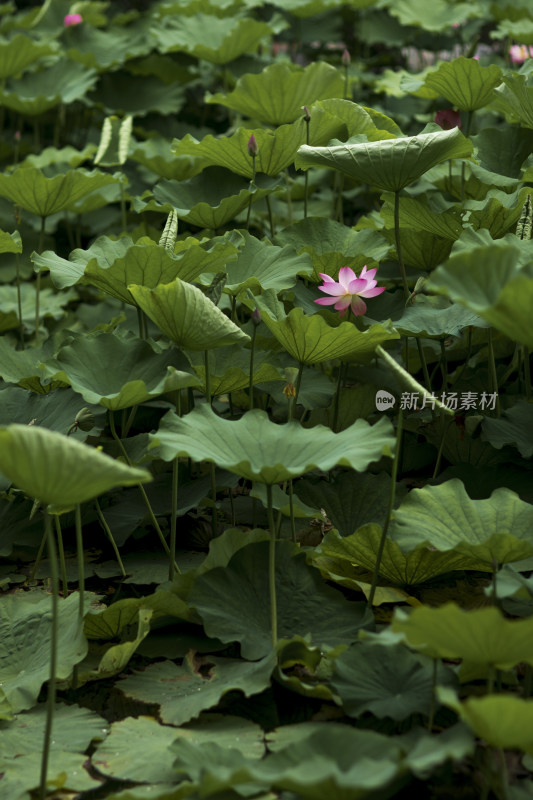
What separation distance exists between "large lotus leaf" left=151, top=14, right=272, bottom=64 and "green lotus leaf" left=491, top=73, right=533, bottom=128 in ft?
4.42

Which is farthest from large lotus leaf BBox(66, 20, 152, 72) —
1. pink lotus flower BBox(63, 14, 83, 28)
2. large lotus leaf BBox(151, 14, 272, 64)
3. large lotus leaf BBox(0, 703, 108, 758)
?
large lotus leaf BBox(0, 703, 108, 758)

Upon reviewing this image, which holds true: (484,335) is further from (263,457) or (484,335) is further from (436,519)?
(263,457)

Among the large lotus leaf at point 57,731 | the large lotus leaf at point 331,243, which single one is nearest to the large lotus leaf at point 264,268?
the large lotus leaf at point 331,243

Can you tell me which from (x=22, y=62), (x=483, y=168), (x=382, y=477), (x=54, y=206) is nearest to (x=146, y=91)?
(x=22, y=62)

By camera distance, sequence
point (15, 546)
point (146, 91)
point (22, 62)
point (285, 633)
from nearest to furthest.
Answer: point (285, 633) → point (15, 546) → point (22, 62) → point (146, 91)

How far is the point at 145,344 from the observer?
1.55 m

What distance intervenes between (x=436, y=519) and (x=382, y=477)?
0.30m

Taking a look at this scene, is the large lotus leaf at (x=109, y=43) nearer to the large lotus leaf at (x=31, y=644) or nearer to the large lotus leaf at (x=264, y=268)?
the large lotus leaf at (x=264, y=268)

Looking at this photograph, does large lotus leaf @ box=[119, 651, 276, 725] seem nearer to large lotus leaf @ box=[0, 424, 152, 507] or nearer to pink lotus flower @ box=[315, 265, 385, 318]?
large lotus leaf @ box=[0, 424, 152, 507]

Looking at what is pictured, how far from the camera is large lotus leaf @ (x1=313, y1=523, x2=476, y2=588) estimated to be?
1378 mm

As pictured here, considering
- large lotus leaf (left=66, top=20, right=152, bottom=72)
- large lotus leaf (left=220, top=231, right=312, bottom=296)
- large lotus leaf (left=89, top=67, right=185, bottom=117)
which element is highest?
large lotus leaf (left=66, top=20, right=152, bottom=72)

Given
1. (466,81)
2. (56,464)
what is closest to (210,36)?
(466,81)

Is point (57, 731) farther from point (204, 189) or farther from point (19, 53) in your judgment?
point (19, 53)

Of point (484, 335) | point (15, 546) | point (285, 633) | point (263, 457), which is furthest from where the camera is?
point (484, 335)
